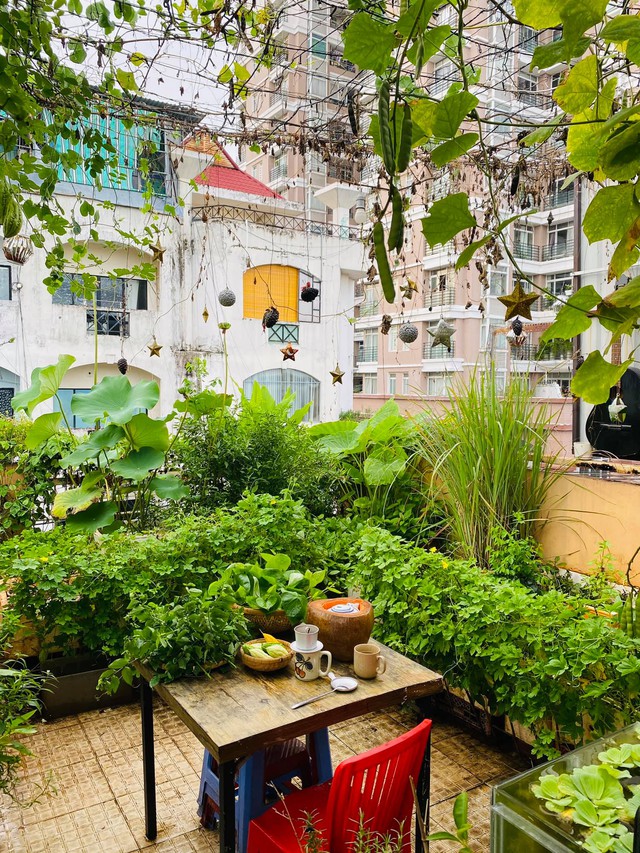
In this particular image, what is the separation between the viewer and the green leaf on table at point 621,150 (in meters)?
0.43

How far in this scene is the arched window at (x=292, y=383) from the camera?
1120 cm

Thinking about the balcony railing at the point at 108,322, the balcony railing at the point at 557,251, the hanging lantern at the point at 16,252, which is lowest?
the hanging lantern at the point at 16,252

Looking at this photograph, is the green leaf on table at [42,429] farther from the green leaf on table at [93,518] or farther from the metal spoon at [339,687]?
the metal spoon at [339,687]

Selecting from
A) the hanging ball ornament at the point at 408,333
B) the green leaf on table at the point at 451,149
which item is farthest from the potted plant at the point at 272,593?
the hanging ball ornament at the point at 408,333

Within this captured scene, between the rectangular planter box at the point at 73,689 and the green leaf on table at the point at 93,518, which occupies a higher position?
the green leaf on table at the point at 93,518

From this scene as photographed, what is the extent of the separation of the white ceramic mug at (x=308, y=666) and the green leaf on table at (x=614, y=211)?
5.11 feet

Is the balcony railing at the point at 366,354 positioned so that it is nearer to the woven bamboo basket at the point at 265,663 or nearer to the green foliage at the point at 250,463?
the green foliage at the point at 250,463

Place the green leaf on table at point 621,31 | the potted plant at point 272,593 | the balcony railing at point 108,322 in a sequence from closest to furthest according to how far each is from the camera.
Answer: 1. the green leaf on table at point 621,31
2. the potted plant at point 272,593
3. the balcony railing at point 108,322

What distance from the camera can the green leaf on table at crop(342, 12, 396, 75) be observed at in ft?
1.62

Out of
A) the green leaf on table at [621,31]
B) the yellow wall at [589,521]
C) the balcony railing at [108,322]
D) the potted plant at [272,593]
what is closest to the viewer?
the green leaf on table at [621,31]

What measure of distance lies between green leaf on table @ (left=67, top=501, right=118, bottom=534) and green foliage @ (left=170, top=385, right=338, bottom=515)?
0.40 metres

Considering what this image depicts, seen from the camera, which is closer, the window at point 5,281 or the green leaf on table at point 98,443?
the green leaf on table at point 98,443

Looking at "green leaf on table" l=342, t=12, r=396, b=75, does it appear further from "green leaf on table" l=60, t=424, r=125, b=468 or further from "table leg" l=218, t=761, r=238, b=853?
"green leaf on table" l=60, t=424, r=125, b=468

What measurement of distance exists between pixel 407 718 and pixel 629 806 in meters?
2.04
